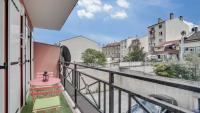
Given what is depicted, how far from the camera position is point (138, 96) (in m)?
1.20

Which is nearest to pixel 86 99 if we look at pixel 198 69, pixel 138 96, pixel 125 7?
pixel 138 96

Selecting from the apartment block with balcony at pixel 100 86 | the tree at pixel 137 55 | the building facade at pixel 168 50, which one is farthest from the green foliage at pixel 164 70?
the apartment block with balcony at pixel 100 86

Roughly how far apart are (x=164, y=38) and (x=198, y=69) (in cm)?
1489

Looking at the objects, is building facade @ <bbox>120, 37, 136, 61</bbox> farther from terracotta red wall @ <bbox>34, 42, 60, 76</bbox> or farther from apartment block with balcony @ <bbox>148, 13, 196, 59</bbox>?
terracotta red wall @ <bbox>34, 42, 60, 76</bbox>

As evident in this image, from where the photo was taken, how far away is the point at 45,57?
6488mm

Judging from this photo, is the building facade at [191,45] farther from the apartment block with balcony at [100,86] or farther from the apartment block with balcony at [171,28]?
the apartment block with balcony at [100,86]

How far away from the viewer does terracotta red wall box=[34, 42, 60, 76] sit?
20.8ft

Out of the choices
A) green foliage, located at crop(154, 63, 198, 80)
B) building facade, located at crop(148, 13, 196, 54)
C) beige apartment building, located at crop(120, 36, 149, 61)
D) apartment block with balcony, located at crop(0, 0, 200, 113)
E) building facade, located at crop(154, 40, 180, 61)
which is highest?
building facade, located at crop(148, 13, 196, 54)

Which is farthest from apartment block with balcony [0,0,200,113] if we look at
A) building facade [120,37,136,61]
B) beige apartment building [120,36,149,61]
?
building facade [120,37,136,61]

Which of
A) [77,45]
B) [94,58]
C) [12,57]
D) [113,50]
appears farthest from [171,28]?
[12,57]

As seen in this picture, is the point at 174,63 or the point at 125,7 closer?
the point at 174,63

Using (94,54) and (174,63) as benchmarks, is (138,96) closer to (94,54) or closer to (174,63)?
(174,63)

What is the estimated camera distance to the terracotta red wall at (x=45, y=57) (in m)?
6.34

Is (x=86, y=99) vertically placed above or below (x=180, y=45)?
below
